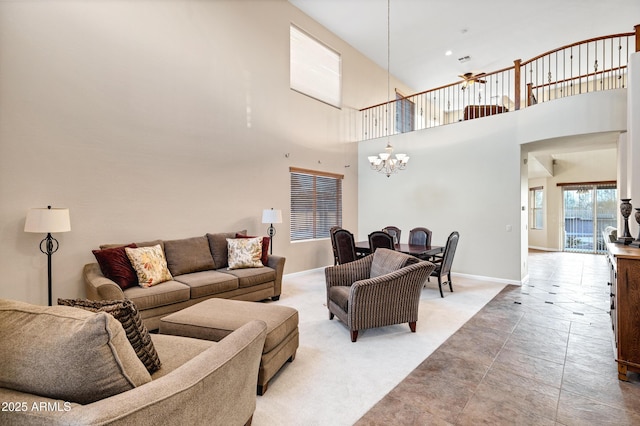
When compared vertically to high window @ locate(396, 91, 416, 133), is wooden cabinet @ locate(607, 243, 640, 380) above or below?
below

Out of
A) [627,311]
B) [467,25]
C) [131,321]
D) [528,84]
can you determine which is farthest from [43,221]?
[467,25]

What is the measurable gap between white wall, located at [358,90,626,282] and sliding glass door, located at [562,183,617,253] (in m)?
6.17

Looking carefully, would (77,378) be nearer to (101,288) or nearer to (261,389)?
(261,389)

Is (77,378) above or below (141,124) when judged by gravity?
below

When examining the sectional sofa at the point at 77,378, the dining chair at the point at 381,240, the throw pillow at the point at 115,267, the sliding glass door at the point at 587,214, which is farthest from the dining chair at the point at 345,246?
the sliding glass door at the point at 587,214

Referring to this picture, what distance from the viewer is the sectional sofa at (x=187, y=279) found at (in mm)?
3268

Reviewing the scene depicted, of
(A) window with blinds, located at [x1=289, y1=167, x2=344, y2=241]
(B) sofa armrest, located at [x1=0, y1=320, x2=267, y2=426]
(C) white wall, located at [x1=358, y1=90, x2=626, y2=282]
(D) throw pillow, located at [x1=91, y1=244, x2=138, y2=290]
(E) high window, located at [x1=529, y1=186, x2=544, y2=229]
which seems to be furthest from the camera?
(E) high window, located at [x1=529, y1=186, x2=544, y2=229]

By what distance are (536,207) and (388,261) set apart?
33.1 feet

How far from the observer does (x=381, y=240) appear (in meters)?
4.71

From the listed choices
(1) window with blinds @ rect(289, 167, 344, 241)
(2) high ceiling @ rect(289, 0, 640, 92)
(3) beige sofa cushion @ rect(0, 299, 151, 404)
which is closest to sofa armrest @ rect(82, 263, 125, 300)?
(3) beige sofa cushion @ rect(0, 299, 151, 404)

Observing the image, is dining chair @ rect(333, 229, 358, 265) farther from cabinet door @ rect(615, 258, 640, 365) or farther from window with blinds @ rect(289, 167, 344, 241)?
cabinet door @ rect(615, 258, 640, 365)

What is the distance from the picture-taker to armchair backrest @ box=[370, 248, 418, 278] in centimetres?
336

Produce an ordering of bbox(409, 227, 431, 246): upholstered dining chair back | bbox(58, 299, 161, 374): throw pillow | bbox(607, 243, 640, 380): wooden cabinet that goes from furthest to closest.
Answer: bbox(409, 227, 431, 246): upholstered dining chair back → bbox(607, 243, 640, 380): wooden cabinet → bbox(58, 299, 161, 374): throw pillow

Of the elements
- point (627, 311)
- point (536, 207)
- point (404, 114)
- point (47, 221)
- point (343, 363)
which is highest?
point (404, 114)
